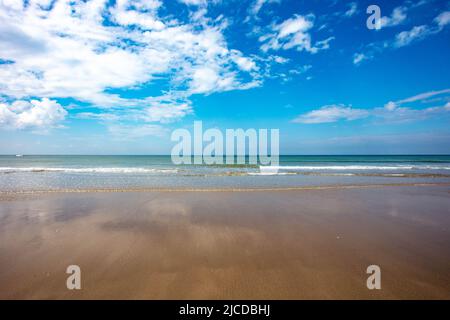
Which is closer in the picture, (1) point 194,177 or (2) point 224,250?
(2) point 224,250

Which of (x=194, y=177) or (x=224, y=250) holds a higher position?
(x=194, y=177)

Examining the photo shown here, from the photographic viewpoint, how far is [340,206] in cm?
875

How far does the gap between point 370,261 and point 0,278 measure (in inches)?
266

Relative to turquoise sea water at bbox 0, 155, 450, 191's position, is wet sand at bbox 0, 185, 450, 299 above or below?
below

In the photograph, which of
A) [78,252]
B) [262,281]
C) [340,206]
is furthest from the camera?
[340,206]

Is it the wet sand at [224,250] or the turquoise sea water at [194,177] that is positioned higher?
the turquoise sea water at [194,177]

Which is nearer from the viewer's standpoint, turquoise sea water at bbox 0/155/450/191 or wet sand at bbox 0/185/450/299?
wet sand at bbox 0/185/450/299

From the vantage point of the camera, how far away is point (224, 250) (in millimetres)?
4789

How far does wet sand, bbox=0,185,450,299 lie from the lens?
3369 millimetres

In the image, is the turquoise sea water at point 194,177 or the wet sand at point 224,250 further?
the turquoise sea water at point 194,177

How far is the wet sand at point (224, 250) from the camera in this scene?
3369 millimetres
